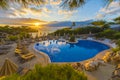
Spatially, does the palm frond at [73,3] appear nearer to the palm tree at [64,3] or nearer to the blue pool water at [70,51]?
the palm tree at [64,3]

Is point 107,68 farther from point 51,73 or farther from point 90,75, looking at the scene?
point 51,73

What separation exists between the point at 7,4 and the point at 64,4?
1025mm

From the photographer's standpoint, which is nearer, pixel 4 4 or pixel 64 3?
pixel 64 3

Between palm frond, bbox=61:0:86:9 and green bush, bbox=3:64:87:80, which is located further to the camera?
green bush, bbox=3:64:87:80

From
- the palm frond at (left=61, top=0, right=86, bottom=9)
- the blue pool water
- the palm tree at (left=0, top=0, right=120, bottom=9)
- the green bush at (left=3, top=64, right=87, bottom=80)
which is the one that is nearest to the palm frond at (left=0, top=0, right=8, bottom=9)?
the palm tree at (left=0, top=0, right=120, bottom=9)

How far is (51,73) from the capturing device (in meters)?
3.49

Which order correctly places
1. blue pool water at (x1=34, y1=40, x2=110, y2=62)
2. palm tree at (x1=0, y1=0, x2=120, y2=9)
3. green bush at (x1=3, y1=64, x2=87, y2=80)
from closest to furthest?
palm tree at (x1=0, y1=0, x2=120, y2=9)
green bush at (x1=3, y1=64, x2=87, y2=80)
blue pool water at (x1=34, y1=40, x2=110, y2=62)

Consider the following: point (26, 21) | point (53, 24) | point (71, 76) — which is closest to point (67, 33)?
point (26, 21)

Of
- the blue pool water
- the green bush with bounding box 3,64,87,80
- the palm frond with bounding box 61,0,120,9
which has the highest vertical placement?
the palm frond with bounding box 61,0,120,9

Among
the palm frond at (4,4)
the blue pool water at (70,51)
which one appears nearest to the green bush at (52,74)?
the palm frond at (4,4)

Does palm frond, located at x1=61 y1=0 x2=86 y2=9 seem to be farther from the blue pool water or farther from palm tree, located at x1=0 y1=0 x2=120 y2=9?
the blue pool water

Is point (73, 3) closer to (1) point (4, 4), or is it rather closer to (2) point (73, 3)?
(2) point (73, 3)

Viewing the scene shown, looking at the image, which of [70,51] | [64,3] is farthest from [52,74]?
[70,51]

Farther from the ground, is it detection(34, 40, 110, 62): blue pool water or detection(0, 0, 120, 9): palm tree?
detection(0, 0, 120, 9): palm tree
